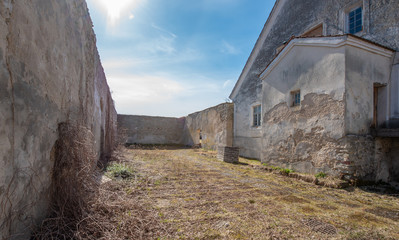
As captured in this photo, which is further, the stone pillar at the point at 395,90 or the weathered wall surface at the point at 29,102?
the stone pillar at the point at 395,90

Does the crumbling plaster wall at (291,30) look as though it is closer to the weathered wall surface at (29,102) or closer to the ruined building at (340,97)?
the ruined building at (340,97)

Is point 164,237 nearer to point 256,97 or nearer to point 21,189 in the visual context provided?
point 21,189

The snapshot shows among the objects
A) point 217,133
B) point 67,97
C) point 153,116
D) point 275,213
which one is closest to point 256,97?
point 217,133

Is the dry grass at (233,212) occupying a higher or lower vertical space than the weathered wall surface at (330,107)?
lower

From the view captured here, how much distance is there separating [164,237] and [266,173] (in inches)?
212

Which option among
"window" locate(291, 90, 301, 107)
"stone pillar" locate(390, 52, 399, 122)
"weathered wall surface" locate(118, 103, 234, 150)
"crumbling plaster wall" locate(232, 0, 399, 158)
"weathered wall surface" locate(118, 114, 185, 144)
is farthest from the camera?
"weathered wall surface" locate(118, 114, 185, 144)

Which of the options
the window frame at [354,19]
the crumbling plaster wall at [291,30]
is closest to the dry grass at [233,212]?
the crumbling plaster wall at [291,30]

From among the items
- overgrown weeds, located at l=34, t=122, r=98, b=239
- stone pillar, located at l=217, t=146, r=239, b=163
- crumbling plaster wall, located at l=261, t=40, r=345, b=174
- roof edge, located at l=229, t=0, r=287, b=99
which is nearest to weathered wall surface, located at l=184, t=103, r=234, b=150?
roof edge, located at l=229, t=0, r=287, b=99

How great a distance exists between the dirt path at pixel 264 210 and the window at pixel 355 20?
18.3ft

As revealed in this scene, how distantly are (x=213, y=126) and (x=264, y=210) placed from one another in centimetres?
1068

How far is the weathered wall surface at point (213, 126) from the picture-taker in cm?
1265

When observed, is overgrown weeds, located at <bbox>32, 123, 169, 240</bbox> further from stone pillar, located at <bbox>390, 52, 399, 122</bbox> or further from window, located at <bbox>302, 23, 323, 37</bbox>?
window, located at <bbox>302, 23, 323, 37</bbox>

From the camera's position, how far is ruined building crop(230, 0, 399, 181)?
5680 mm

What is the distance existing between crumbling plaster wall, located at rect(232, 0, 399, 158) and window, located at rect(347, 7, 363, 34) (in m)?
0.22
